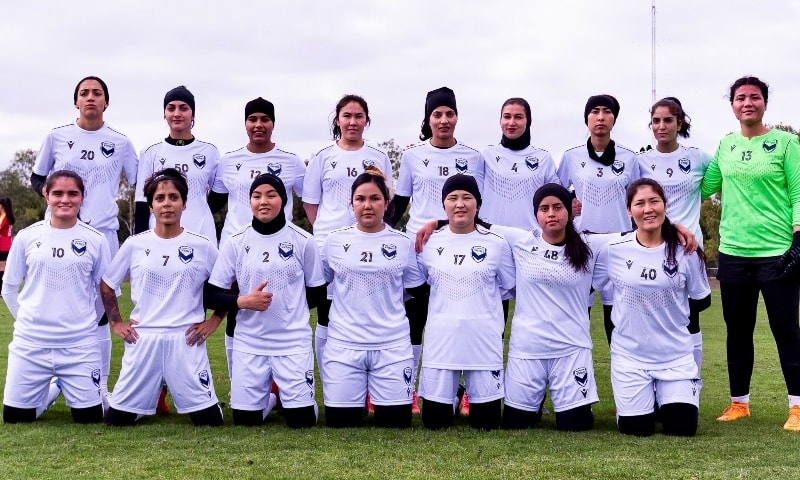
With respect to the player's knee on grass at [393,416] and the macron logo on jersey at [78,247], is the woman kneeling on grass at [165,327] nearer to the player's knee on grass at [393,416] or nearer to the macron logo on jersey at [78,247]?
the macron logo on jersey at [78,247]

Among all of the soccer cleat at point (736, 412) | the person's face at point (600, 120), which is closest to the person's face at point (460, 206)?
the person's face at point (600, 120)

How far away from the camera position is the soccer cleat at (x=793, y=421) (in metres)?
5.82

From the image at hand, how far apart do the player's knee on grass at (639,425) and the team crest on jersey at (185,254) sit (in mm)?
3271

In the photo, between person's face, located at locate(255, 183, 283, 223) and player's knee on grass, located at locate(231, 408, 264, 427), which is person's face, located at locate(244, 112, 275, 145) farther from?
player's knee on grass, located at locate(231, 408, 264, 427)

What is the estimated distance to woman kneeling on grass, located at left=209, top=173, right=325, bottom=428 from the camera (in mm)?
5879

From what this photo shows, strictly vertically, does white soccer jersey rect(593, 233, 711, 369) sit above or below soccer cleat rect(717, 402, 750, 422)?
above

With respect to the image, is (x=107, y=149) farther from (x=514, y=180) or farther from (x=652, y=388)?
(x=652, y=388)

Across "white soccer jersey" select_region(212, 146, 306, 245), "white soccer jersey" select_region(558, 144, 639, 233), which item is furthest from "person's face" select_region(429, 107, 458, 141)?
"white soccer jersey" select_region(212, 146, 306, 245)

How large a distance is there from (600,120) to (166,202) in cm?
333

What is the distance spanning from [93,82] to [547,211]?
3794mm

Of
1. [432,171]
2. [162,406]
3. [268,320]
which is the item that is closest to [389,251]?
[432,171]

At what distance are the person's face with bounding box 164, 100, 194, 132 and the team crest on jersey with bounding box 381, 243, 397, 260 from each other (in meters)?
2.07

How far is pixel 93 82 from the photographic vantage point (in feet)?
21.9

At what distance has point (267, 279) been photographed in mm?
5922
